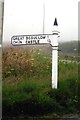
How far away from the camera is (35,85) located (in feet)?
22.2

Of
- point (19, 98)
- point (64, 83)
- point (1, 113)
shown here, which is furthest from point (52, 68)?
point (1, 113)

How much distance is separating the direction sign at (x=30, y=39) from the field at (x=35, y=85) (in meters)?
0.14

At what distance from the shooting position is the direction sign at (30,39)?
6699 mm

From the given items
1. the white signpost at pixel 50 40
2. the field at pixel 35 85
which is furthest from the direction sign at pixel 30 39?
the field at pixel 35 85

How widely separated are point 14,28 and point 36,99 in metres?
1.34

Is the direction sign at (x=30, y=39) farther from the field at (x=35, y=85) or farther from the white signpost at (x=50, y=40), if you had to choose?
the field at (x=35, y=85)

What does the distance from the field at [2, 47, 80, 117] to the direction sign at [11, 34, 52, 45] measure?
A: 0.45 feet

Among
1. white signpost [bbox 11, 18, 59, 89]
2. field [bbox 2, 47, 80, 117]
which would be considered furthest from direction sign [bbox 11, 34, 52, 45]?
field [bbox 2, 47, 80, 117]

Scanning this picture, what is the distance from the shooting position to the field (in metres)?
6.62

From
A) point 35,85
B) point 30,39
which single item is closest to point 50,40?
point 30,39

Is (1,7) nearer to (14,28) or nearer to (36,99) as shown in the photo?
(14,28)

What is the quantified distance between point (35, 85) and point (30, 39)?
0.83 meters

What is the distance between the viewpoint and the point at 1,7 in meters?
6.88

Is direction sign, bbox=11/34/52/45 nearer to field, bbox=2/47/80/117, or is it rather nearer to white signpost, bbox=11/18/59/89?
white signpost, bbox=11/18/59/89
